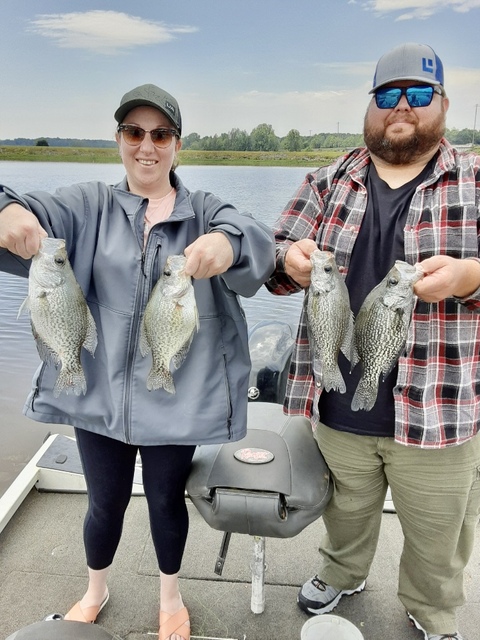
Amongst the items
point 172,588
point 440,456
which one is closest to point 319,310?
point 440,456

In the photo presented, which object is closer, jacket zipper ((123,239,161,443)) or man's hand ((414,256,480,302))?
man's hand ((414,256,480,302))

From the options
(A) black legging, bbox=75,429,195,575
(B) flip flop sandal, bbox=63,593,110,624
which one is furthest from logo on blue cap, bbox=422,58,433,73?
(B) flip flop sandal, bbox=63,593,110,624

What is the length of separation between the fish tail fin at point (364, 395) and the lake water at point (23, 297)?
5.40 ft

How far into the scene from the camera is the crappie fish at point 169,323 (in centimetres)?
174

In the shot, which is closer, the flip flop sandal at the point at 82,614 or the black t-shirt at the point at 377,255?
the black t-shirt at the point at 377,255

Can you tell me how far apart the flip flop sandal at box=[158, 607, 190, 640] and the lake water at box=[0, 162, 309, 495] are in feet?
6.45

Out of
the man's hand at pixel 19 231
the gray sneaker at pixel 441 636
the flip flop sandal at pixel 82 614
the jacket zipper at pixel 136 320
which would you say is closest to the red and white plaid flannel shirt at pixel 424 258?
the jacket zipper at pixel 136 320

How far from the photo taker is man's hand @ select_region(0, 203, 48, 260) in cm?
161

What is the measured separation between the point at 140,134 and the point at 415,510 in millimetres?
1898

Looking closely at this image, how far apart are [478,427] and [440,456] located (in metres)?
0.19

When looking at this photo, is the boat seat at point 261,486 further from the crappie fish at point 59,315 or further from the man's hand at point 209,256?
the man's hand at point 209,256

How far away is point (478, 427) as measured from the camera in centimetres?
213

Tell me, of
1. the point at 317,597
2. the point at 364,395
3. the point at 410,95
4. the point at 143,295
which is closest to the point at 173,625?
the point at 317,597

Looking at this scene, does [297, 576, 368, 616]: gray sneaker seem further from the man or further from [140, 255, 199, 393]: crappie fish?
[140, 255, 199, 393]: crappie fish
